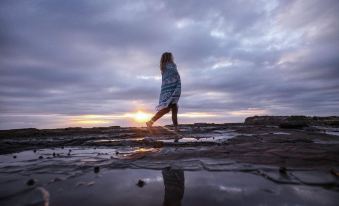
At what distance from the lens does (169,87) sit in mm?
9383

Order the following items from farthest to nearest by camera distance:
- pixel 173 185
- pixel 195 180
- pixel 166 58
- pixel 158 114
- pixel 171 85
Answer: pixel 158 114 < pixel 166 58 < pixel 171 85 < pixel 195 180 < pixel 173 185

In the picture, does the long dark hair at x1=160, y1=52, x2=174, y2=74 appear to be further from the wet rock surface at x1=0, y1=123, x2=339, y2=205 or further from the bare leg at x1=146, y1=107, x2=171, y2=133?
the wet rock surface at x1=0, y1=123, x2=339, y2=205

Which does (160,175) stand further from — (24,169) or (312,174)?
(24,169)

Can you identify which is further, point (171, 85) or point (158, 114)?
point (158, 114)

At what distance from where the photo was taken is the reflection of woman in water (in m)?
1.98

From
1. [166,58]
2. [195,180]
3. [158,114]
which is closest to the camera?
[195,180]

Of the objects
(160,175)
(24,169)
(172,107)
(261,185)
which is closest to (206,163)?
(160,175)

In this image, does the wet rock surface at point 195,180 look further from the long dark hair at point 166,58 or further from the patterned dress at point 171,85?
the long dark hair at point 166,58

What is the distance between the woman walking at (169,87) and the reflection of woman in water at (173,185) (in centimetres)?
616

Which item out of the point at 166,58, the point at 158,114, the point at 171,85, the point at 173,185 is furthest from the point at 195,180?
the point at 166,58

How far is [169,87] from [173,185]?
7.12 meters

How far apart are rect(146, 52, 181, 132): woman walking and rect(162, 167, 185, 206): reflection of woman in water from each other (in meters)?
6.16

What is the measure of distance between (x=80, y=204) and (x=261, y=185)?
5.15 ft

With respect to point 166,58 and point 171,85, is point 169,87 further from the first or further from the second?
point 166,58
